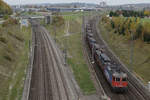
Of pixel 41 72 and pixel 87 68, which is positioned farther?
pixel 87 68

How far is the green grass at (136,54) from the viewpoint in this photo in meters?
44.3

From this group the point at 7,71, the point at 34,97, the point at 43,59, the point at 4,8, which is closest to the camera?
the point at 34,97

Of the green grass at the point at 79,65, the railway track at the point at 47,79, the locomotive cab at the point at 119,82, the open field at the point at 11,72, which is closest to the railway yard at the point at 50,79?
the railway track at the point at 47,79

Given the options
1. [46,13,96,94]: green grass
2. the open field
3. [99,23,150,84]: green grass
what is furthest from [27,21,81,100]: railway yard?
[99,23,150,84]: green grass

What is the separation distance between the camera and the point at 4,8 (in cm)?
12500

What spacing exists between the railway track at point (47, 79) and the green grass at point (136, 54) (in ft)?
58.4

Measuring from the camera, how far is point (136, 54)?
56.0 metres

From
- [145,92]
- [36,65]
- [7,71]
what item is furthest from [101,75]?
[7,71]

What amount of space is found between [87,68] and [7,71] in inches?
745

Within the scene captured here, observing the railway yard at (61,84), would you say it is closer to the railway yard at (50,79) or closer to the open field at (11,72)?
the railway yard at (50,79)

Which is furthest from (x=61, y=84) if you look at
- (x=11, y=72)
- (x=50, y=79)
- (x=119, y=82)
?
(x=11, y=72)

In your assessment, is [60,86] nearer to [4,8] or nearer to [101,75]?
[101,75]

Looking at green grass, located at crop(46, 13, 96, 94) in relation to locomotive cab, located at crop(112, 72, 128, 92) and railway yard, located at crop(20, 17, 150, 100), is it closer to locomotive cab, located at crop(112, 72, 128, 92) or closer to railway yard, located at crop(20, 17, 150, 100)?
railway yard, located at crop(20, 17, 150, 100)

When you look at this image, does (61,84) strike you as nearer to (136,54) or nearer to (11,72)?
(11,72)
